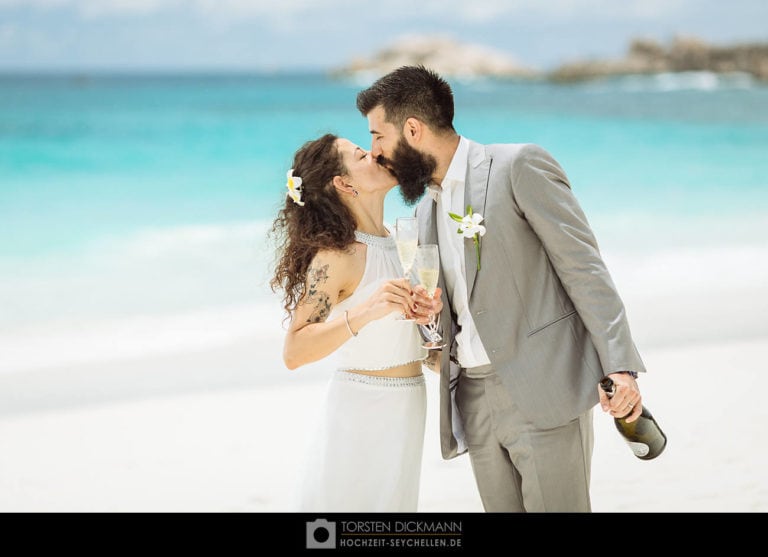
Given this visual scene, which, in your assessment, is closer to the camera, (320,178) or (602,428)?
(320,178)

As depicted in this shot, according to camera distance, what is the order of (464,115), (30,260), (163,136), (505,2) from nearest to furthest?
(30,260) → (163,136) → (464,115) → (505,2)

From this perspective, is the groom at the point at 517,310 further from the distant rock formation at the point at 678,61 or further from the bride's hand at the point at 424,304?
the distant rock formation at the point at 678,61

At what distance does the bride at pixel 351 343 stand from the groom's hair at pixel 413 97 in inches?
7.2

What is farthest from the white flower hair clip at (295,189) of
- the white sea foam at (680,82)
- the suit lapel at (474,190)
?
the white sea foam at (680,82)

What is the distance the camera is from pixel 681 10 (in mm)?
35656

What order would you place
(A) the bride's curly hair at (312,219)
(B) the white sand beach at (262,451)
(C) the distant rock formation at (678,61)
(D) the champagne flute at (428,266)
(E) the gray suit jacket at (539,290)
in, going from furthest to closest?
(C) the distant rock formation at (678,61)
(B) the white sand beach at (262,451)
(A) the bride's curly hair at (312,219)
(E) the gray suit jacket at (539,290)
(D) the champagne flute at (428,266)

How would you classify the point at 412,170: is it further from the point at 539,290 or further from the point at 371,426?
the point at 371,426

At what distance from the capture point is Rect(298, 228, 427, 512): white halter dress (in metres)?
2.97

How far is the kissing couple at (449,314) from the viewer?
2754 millimetres
